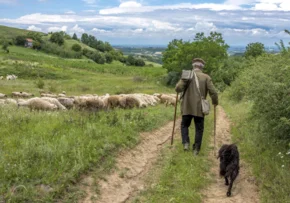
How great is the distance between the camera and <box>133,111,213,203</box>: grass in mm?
5547

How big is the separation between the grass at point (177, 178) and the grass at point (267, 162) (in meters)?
1.00

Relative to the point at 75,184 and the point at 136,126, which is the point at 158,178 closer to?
the point at 75,184

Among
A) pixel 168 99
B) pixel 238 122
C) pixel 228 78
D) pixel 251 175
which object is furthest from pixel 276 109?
pixel 228 78

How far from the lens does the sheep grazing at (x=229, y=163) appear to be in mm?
6105

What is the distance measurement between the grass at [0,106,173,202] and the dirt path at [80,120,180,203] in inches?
9.5

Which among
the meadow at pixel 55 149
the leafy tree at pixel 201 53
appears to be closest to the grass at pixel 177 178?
the meadow at pixel 55 149

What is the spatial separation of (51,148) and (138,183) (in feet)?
5.50

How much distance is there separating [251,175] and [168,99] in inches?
508

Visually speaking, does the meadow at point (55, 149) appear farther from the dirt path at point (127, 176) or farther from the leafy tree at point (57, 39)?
the leafy tree at point (57, 39)

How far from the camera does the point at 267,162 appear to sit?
690cm

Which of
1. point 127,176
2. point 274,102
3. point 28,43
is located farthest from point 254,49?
point 28,43

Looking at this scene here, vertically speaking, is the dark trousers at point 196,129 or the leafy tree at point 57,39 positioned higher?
the leafy tree at point 57,39

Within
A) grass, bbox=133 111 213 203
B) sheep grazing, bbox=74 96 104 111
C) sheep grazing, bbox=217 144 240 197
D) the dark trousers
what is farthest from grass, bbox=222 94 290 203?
sheep grazing, bbox=74 96 104 111

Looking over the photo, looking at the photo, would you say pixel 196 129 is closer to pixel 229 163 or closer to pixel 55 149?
pixel 229 163
